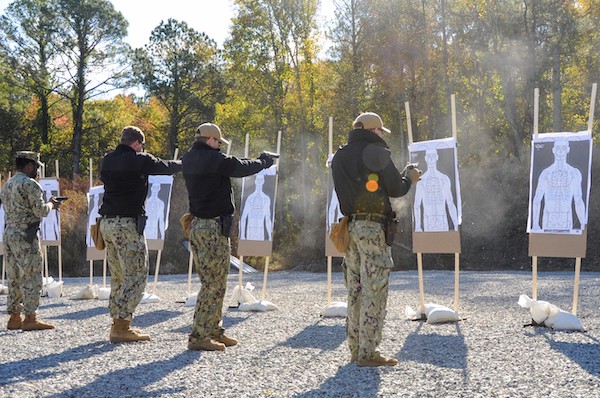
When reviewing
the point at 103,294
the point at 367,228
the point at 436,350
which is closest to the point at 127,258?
the point at 367,228

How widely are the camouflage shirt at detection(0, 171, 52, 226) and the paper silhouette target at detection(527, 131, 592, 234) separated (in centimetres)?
575

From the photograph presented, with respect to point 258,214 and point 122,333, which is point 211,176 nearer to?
point 122,333

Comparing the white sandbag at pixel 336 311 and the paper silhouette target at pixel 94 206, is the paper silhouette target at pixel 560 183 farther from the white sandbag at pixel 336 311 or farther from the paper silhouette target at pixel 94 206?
the paper silhouette target at pixel 94 206

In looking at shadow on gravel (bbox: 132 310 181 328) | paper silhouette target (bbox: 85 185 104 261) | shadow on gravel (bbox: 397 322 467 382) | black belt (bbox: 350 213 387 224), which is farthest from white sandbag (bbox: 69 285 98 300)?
black belt (bbox: 350 213 387 224)

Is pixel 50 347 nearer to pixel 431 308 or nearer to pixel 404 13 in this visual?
pixel 431 308

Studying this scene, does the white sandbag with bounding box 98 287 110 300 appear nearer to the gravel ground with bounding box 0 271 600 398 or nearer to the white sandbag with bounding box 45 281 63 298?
the white sandbag with bounding box 45 281 63 298

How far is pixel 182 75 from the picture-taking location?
35.4 metres

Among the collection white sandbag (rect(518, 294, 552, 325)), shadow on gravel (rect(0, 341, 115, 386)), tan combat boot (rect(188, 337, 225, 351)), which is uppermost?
white sandbag (rect(518, 294, 552, 325))

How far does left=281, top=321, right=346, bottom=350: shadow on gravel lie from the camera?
268 inches

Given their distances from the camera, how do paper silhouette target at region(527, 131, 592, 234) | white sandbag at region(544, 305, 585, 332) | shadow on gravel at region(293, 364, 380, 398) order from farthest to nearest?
paper silhouette target at region(527, 131, 592, 234) < white sandbag at region(544, 305, 585, 332) < shadow on gravel at region(293, 364, 380, 398)

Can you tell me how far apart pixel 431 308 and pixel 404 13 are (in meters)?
20.8

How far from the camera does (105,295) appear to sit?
491 inches

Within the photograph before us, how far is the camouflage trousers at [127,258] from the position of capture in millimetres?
6859

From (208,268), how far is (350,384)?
1.95m
